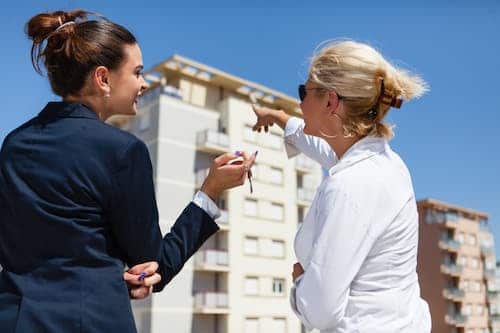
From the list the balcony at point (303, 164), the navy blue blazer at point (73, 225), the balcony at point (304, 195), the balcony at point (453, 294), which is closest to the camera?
the navy blue blazer at point (73, 225)

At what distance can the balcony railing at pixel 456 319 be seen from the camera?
4922 cm

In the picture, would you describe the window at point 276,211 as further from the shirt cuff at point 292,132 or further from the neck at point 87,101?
the neck at point 87,101

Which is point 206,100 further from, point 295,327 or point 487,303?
point 487,303

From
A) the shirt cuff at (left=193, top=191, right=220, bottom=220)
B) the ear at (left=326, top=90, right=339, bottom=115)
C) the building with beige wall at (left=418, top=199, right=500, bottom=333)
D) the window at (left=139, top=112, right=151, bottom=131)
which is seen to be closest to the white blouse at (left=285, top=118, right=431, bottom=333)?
the ear at (left=326, top=90, right=339, bottom=115)

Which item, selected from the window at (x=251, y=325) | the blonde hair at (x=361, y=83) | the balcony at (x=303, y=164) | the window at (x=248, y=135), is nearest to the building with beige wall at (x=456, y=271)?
the balcony at (x=303, y=164)

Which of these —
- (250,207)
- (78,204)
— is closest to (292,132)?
(78,204)

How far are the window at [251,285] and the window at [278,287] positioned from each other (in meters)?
1.29

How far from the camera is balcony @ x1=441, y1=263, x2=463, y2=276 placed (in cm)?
5019

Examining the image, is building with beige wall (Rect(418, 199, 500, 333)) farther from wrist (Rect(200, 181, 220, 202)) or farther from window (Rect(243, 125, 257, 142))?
wrist (Rect(200, 181, 220, 202))

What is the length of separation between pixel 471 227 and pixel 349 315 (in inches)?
2289

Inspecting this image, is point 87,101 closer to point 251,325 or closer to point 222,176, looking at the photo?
point 222,176

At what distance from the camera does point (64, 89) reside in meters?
1.90

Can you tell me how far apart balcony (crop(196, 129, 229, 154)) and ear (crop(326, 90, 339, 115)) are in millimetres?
28798

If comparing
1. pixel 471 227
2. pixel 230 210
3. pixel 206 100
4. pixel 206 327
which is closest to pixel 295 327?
pixel 206 327
